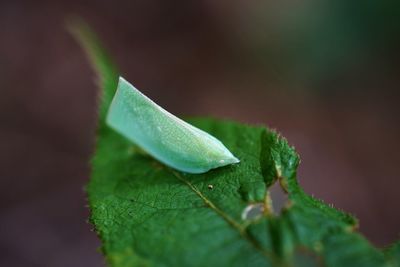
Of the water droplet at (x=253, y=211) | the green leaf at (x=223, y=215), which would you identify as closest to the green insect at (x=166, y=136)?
the green leaf at (x=223, y=215)

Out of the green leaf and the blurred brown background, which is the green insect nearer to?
the green leaf

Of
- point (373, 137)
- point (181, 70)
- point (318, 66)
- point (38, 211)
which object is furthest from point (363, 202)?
point (38, 211)

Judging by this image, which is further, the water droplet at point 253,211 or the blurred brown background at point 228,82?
the blurred brown background at point 228,82

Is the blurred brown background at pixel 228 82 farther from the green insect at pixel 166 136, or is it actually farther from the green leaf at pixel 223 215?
the green insect at pixel 166 136

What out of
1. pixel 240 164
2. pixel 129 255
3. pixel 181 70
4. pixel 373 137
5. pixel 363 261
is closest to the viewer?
pixel 363 261

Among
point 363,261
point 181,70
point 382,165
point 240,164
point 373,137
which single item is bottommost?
point 363,261

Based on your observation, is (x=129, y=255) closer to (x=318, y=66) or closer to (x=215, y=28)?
(x=318, y=66)

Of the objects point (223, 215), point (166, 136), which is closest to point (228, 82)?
point (166, 136)
